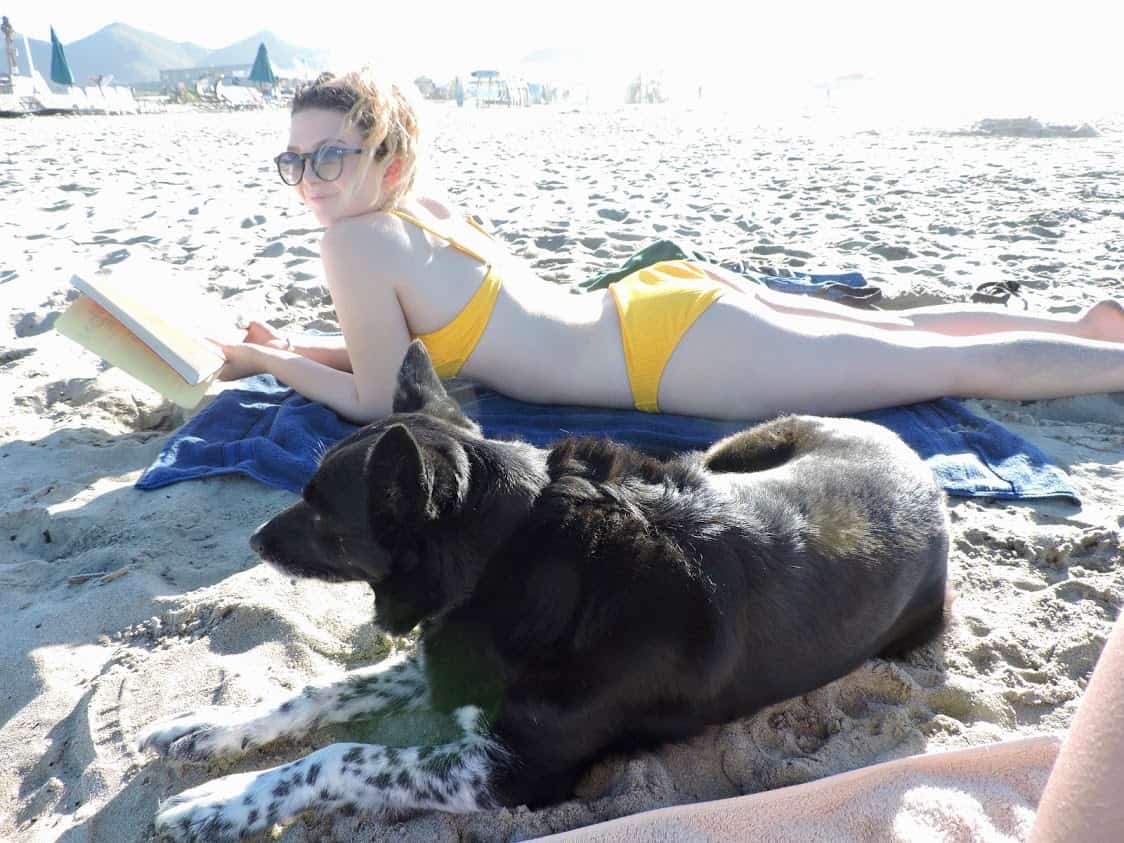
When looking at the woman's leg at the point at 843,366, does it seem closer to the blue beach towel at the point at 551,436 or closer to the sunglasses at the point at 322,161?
the blue beach towel at the point at 551,436

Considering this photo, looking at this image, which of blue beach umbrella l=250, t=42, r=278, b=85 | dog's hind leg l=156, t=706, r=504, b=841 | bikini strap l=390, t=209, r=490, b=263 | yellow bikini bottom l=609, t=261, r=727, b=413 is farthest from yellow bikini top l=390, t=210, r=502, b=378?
blue beach umbrella l=250, t=42, r=278, b=85

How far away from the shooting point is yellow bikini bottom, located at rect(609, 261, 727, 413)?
147 inches

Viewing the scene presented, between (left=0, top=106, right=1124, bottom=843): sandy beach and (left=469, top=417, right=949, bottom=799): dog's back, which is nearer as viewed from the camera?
(left=469, top=417, right=949, bottom=799): dog's back

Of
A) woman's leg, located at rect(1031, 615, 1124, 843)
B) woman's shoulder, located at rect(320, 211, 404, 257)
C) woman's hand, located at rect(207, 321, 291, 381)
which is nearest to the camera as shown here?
woman's leg, located at rect(1031, 615, 1124, 843)

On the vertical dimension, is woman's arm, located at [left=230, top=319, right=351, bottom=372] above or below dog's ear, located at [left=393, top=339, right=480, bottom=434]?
below

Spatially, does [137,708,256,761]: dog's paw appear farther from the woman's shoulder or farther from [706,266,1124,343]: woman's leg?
[706,266,1124,343]: woman's leg

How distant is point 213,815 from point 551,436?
→ 2.14 meters

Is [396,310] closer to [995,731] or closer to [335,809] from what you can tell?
[335,809]

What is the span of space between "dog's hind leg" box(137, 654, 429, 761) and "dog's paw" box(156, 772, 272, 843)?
15 cm

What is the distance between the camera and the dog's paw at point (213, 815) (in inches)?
75.5

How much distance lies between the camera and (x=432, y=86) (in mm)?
47250

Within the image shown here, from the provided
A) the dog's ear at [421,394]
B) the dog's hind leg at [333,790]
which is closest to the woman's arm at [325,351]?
the dog's ear at [421,394]

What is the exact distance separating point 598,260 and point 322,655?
446 centimetres

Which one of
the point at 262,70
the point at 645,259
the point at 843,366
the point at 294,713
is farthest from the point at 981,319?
the point at 262,70
